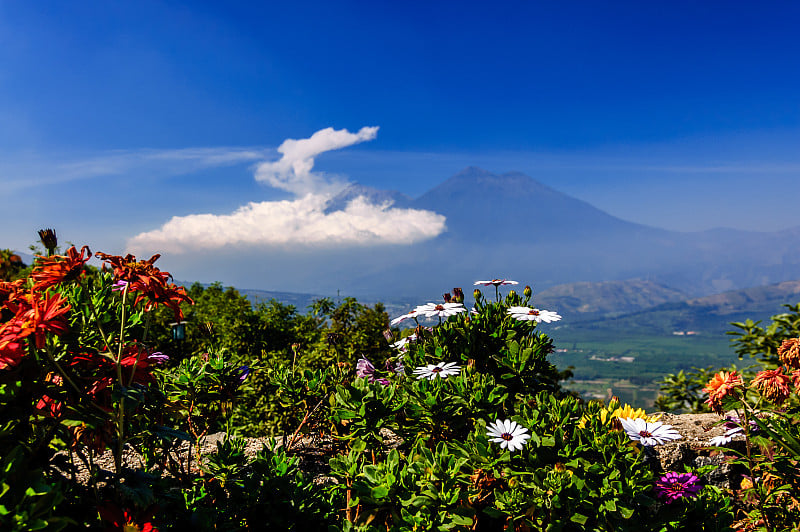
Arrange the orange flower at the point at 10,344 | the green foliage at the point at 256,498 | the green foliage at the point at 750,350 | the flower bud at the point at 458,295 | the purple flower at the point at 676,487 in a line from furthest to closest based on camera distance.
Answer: the green foliage at the point at 750,350 → the flower bud at the point at 458,295 → the purple flower at the point at 676,487 → the green foliage at the point at 256,498 → the orange flower at the point at 10,344

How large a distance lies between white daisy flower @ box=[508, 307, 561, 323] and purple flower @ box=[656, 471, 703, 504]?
1147 mm

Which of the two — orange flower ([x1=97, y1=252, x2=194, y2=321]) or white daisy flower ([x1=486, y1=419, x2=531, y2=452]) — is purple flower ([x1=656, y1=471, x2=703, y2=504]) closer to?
white daisy flower ([x1=486, y1=419, x2=531, y2=452])

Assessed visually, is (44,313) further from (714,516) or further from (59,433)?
(714,516)

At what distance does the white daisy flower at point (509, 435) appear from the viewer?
2.08 metres

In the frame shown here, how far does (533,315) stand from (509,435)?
3.19 ft

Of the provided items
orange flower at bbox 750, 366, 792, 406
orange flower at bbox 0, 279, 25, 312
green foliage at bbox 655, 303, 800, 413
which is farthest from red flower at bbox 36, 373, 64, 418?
green foliage at bbox 655, 303, 800, 413

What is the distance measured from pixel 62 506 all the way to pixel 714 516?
336cm

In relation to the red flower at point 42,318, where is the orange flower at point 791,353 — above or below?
below

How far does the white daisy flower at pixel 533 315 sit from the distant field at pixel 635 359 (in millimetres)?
84159

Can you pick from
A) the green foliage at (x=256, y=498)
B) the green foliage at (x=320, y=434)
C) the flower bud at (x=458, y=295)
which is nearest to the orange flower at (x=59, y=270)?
the green foliage at (x=320, y=434)

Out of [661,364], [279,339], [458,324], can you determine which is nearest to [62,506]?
[458,324]

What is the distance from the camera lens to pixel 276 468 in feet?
7.76

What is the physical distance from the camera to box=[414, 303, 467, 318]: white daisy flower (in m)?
3.06

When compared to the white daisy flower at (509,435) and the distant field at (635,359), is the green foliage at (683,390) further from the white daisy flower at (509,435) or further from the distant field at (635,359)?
the distant field at (635,359)
